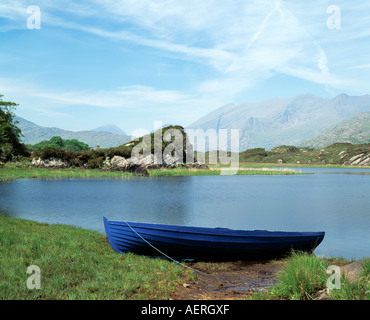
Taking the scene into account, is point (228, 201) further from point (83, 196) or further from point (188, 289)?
point (188, 289)

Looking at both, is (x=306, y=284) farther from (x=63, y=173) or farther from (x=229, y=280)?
(x=63, y=173)

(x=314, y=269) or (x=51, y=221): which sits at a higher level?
(x=314, y=269)

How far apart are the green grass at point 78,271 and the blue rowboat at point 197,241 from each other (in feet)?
1.67

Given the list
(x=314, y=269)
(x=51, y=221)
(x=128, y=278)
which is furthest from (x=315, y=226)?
(x=51, y=221)

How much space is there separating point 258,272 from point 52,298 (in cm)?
714

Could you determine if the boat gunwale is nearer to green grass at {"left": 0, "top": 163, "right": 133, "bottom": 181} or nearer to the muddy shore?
the muddy shore

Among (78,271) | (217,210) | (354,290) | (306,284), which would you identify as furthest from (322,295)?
(217,210)

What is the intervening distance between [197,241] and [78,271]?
171 inches

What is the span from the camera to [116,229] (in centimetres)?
1277

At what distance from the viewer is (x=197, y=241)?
477 inches

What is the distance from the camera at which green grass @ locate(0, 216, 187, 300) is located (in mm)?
8453

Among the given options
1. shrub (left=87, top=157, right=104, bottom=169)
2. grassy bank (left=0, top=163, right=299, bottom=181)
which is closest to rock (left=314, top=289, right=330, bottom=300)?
grassy bank (left=0, top=163, right=299, bottom=181)

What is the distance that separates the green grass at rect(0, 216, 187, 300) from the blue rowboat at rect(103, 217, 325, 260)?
1.67 feet

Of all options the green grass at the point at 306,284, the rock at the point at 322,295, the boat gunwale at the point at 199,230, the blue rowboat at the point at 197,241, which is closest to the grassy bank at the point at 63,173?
the blue rowboat at the point at 197,241
